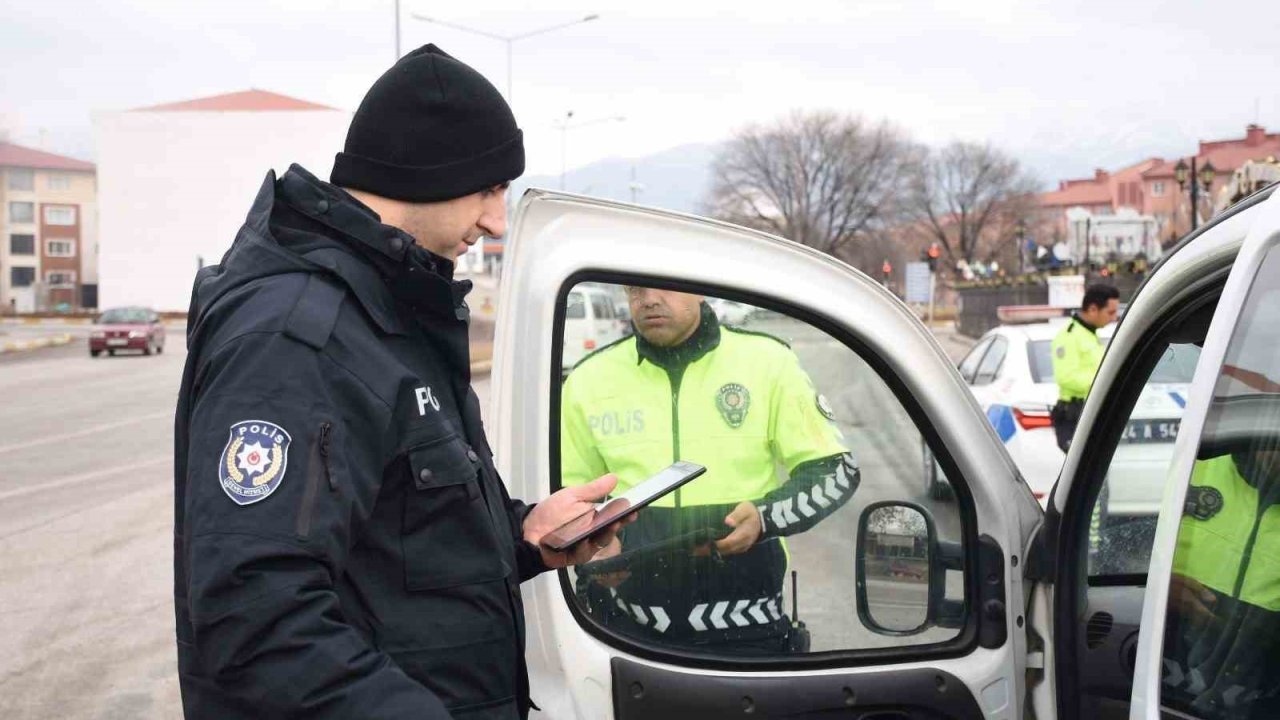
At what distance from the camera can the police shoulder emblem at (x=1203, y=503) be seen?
181 cm

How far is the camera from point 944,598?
2316 millimetres

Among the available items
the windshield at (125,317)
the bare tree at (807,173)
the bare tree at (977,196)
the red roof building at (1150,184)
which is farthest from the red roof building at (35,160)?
the red roof building at (1150,184)

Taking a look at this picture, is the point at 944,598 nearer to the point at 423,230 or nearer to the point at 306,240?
the point at 423,230

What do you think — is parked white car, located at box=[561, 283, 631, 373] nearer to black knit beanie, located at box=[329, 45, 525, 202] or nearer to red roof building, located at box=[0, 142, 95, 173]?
black knit beanie, located at box=[329, 45, 525, 202]

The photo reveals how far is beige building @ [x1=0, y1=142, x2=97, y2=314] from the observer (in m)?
90.5

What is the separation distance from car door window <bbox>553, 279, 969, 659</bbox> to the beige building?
93.3m

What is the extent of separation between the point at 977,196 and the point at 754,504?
99543 mm

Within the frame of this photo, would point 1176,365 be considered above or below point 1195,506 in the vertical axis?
above

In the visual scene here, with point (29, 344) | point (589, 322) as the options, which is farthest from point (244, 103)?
point (589, 322)

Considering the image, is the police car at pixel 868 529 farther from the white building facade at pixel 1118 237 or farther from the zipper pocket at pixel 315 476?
the white building facade at pixel 1118 237

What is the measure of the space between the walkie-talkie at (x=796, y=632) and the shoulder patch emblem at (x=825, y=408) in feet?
1.07

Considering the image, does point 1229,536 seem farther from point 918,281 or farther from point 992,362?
point 918,281

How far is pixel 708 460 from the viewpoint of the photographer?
89.5 inches

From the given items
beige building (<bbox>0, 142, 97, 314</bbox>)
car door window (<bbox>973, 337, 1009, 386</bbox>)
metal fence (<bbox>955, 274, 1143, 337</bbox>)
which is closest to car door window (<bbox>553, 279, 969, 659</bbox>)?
car door window (<bbox>973, 337, 1009, 386</bbox>)
